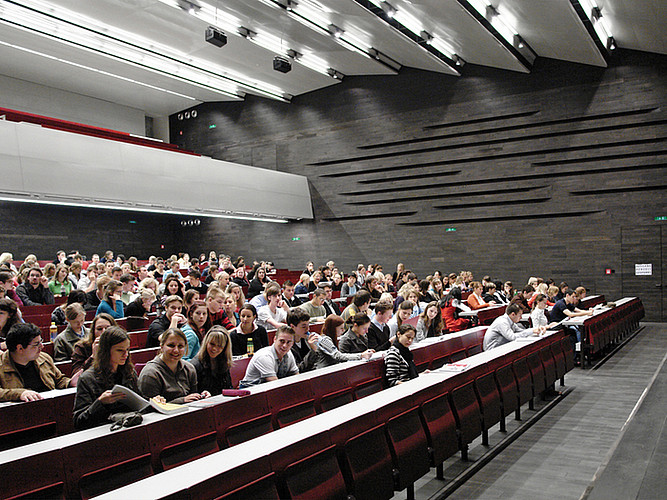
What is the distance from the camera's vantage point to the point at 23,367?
3.92 m

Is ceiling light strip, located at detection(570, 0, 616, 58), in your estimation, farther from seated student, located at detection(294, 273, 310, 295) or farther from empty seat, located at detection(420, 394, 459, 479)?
empty seat, located at detection(420, 394, 459, 479)

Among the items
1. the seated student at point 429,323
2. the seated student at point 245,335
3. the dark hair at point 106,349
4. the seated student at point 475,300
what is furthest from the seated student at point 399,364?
the seated student at point 475,300

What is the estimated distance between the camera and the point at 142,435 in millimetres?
2967

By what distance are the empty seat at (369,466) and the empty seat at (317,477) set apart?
0.32 feet

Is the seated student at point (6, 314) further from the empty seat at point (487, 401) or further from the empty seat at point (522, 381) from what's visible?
the empty seat at point (522, 381)

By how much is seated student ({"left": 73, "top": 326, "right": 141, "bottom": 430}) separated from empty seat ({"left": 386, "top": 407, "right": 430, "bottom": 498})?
1.61 meters

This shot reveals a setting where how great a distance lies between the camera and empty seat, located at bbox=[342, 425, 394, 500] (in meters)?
2.97

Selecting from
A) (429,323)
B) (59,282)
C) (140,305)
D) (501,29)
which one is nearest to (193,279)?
(140,305)

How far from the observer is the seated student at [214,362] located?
4.12 m

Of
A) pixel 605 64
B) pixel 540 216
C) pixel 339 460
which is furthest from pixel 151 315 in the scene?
pixel 605 64

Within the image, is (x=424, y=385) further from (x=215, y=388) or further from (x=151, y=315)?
(x=151, y=315)

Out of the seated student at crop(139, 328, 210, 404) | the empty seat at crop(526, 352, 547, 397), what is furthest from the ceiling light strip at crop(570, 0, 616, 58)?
the seated student at crop(139, 328, 210, 404)

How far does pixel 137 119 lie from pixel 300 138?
262 inches

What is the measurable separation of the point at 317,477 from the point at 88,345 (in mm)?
2347
